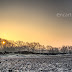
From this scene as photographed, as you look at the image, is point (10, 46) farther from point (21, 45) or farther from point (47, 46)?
point (47, 46)

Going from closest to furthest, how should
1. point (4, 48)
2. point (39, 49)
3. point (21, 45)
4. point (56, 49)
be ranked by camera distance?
point (4, 48)
point (21, 45)
point (39, 49)
point (56, 49)

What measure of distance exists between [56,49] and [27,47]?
1582 inches

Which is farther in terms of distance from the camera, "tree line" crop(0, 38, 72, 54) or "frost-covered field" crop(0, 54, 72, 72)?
"tree line" crop(0, 38, 72, 54)

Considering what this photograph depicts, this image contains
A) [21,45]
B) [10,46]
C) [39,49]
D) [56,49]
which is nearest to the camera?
[10,46]

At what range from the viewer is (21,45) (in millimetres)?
126562

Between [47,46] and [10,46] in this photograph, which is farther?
[47,46]

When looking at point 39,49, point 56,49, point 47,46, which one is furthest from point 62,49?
point 39,49

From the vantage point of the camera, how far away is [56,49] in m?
147

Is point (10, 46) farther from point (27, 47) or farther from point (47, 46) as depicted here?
point (47, 46)

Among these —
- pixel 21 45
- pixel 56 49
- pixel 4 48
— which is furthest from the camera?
pixel 56 49

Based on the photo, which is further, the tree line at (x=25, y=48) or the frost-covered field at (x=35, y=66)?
the tree line at (x=25, y=48)

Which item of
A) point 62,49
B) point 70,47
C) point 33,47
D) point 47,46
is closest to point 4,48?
point 33,47

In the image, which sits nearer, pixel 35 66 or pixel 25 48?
pixel 35 66

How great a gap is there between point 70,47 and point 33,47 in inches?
2206
